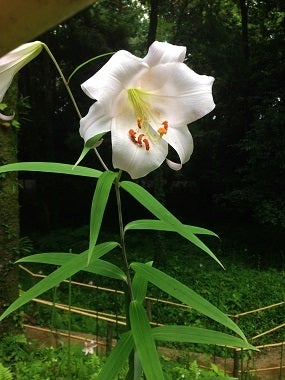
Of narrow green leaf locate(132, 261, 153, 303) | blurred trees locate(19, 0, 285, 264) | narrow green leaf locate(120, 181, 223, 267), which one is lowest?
blurred trees locate(19, 0, 285, 264)

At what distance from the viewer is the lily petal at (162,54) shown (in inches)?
20.6

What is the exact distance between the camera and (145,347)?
64 centimetres

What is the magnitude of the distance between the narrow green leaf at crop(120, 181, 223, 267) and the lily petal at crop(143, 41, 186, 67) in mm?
189

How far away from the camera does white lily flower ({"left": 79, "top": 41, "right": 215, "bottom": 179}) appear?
0.51 meters

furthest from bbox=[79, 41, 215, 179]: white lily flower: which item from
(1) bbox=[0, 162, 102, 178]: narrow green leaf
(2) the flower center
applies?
(1) bbox=[0, 162, 102, 178]: narrow green leaf

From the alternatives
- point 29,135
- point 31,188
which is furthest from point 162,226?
point 31,188

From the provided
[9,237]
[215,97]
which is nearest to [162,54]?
[9,237]

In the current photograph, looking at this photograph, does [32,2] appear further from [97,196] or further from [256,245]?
[256,245]

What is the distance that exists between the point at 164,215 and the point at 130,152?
115 mm

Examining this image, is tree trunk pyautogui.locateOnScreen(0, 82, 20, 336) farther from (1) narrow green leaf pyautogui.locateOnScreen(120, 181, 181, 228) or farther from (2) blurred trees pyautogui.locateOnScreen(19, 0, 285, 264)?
(2) blurred trees pyautogui.locateOnScreen(19, 0, 285, 264)

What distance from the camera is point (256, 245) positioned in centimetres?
693

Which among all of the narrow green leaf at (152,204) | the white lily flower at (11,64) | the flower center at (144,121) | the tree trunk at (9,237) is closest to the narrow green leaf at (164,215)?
the narrow green leaf at (152,204)

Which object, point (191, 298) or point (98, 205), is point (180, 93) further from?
point (191, 298)

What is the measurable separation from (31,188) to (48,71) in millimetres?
2117
